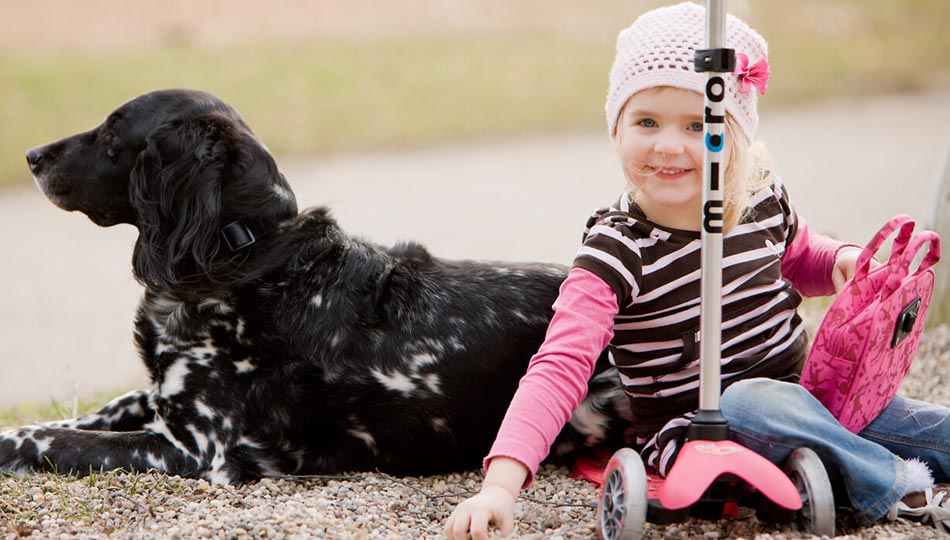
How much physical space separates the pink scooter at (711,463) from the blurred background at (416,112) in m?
4.36

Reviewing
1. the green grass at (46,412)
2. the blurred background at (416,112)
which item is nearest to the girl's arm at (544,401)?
the green grass at (46,412)

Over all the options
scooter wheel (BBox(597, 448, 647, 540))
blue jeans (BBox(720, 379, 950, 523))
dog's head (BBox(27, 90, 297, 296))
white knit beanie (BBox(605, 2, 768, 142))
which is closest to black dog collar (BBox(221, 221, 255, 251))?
dog's head (BBox(27, 90, 297, 296))

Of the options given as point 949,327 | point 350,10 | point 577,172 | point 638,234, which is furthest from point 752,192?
point 350,10

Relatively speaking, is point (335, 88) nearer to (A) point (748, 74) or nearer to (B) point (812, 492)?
(A) point (748, 74)

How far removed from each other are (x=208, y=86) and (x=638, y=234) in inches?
441

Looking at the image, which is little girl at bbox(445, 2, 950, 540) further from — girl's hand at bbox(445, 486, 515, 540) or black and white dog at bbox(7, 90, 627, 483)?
black and white dog at bbox(7, 90, 627, 483)

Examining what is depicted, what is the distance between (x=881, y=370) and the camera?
297 centimetres

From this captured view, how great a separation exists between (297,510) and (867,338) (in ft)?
5.09

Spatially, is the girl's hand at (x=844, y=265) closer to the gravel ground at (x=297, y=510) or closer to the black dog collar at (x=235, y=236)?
the gravel ground at (x=297, y=510)

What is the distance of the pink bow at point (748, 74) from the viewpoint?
9.39 ft

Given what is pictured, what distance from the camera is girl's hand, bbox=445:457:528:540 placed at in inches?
95.9

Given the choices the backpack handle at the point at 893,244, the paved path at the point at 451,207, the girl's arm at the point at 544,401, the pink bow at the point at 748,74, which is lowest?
the paved path at the point at 451,207

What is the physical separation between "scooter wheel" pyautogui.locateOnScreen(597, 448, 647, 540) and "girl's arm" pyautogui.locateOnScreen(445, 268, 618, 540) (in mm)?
179

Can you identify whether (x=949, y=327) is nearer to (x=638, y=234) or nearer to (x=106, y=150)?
(x=638, y=234)
